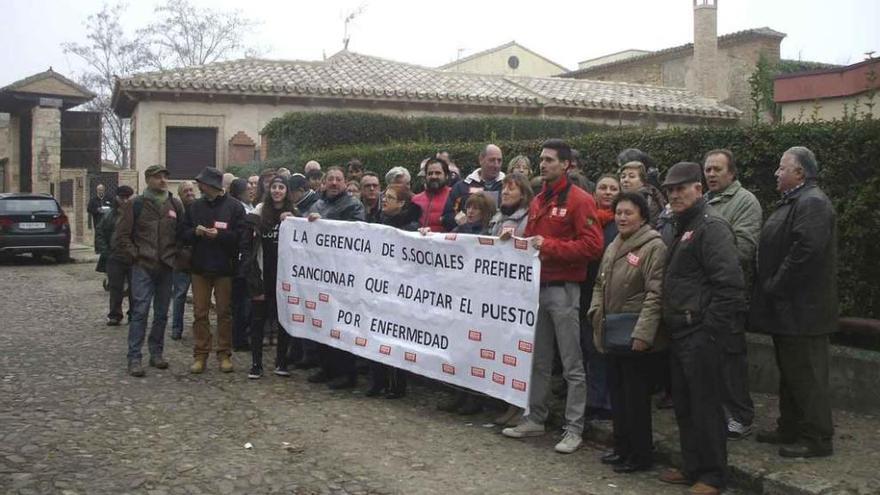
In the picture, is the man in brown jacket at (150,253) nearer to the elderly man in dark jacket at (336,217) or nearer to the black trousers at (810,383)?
the elderly man in dark jacket at (336,217)

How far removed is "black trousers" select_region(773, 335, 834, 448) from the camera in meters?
5.90

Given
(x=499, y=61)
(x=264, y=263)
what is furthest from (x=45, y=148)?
(x=264, y=263)

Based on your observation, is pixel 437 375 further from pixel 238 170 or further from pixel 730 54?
pixel 730 54

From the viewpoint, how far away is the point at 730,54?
3550cm

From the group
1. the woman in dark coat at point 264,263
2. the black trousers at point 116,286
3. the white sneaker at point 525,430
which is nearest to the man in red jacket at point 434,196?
the woman in dark coat at point 264,263

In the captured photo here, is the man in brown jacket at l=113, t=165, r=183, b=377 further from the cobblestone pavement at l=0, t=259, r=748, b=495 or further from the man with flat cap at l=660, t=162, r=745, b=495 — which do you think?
the man with flat cap at l=660, t=162, r=745, b=495

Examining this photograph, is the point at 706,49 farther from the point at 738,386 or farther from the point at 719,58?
the point at 738,386

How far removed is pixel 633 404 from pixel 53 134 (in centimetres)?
3109

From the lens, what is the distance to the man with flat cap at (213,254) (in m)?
8.73

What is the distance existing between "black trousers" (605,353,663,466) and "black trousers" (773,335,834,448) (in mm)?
866

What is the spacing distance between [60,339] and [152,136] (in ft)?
53.7

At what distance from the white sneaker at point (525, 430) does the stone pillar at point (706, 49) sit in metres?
29.1

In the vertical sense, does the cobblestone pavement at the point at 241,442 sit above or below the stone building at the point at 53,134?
below

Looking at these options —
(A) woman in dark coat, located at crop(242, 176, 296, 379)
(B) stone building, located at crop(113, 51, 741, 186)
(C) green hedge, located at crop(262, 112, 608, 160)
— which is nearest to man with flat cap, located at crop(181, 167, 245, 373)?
(A) woman in dark coat, located at crop(242, 176, 296, 379)
